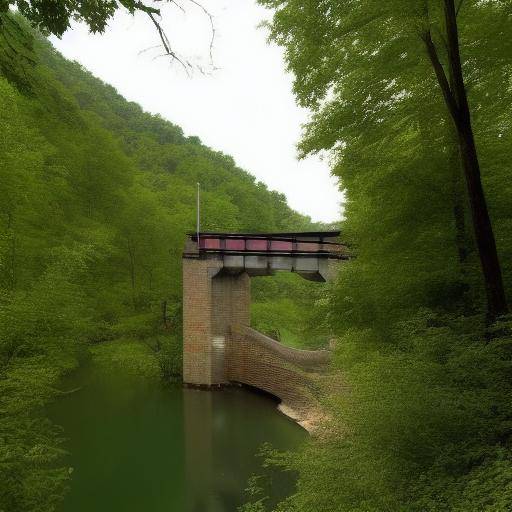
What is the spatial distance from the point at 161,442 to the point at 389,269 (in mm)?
9787

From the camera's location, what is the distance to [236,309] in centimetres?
2028

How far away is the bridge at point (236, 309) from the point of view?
17906 mm

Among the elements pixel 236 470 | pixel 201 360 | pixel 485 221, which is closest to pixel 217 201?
pixel 201 360

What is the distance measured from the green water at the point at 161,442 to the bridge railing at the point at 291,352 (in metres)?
2.07

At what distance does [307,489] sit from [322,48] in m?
7.35

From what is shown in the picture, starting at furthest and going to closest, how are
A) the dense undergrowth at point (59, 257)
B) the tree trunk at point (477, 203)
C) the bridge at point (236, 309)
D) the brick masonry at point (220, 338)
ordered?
the brick masonry at point (220, 338), the bridge at point (236, 309), the dense undergrowth at point (59, 257), the tree trunk at point (477, 203)

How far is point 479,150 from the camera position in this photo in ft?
28.9

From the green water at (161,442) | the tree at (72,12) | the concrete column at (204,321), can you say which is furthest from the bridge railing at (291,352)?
the tree at (72,12)

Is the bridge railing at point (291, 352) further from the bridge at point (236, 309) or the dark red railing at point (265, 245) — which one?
the dark red railing at point (265, 245)

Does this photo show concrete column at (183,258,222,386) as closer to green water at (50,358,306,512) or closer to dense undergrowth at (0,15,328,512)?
green water at (50,358,306,512)

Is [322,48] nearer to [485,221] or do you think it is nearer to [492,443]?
[485,221]

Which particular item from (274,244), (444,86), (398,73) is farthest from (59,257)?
(444,86)

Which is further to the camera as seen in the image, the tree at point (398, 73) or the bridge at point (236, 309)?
the bridge at point (236, 309)

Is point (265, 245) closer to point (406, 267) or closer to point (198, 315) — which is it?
point (198, 315)
